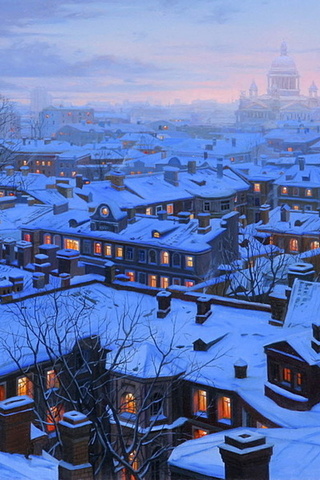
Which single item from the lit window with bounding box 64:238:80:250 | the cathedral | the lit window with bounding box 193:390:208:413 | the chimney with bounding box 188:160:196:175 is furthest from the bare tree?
the cathedral

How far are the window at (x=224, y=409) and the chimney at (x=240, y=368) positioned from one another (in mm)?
264

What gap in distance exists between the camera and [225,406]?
800 cm

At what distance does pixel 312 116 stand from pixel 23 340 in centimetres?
6468

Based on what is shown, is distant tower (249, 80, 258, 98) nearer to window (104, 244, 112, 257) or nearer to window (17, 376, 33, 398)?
window (104, 244, 112, 257)

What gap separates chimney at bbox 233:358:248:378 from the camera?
26.0ft

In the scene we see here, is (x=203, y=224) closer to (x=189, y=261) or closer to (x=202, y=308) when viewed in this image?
(x=189, y=261)

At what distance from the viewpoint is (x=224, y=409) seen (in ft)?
26.3

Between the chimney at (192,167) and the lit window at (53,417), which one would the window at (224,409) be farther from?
the chimney at (192,167)

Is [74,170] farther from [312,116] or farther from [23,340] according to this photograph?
[312,116]

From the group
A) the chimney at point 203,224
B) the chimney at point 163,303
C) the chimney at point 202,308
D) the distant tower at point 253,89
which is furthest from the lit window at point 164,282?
the distant tower at point 253,89

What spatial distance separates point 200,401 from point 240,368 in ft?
1.87

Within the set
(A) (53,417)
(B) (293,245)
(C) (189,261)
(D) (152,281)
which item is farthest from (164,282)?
(A) (53,417)

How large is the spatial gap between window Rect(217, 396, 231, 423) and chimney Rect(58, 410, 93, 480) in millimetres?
3290

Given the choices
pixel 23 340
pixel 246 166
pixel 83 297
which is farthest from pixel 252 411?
pixel 246 166
